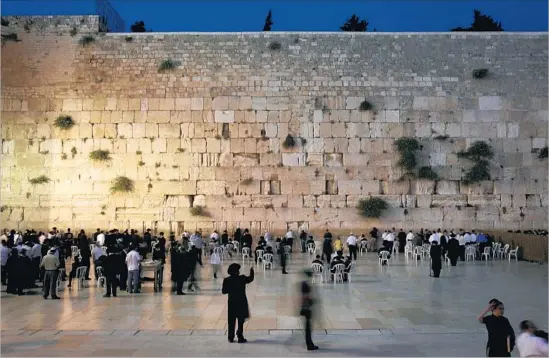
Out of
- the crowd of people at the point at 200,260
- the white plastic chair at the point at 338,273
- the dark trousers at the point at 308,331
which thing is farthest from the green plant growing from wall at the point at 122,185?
the dark trousers at the point at 308,331

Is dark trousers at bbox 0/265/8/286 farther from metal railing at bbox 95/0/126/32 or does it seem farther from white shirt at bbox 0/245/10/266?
metal railing at bbox 95/0/126/32

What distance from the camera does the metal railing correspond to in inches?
859

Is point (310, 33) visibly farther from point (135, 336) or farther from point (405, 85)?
point (135, 336)

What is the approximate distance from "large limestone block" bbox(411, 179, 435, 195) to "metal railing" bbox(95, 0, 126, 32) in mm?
12651

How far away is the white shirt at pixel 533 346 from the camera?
4840 millimetres

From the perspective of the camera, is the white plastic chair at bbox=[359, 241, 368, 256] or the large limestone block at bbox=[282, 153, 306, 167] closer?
the white plastic chair at bbox=[359, 241, 368, 256]

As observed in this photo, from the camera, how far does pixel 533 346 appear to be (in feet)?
16.0

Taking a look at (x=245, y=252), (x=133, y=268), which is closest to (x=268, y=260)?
(x=245, y=252)

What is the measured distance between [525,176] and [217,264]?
13026 mm

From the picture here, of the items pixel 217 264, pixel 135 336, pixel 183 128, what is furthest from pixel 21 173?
pixel 135 336

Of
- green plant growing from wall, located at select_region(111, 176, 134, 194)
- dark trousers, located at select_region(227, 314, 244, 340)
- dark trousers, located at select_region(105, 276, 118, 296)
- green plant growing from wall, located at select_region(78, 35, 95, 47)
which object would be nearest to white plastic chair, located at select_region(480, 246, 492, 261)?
dark trousers, located at select_region(105, 276, 118, 296)

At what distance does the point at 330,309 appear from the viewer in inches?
381

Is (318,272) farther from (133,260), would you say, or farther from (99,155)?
(99,155)

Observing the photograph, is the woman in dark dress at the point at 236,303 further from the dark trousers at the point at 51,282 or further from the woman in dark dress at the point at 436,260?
the woman in dark dress at the point at 436,260
